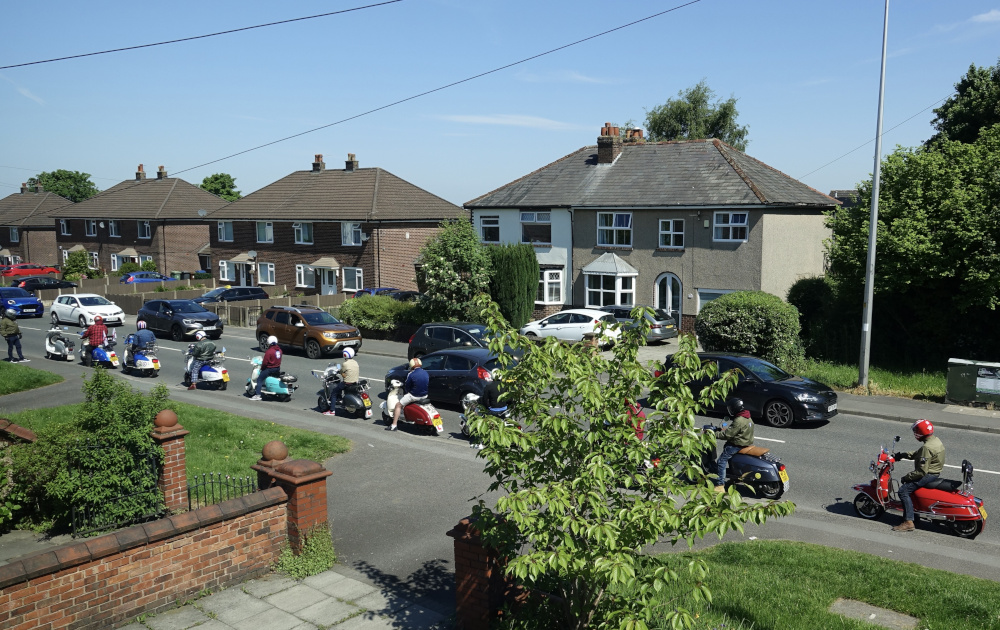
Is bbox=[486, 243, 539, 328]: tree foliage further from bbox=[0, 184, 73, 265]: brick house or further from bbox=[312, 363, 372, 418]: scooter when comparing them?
bbox=[0, 184, 73, 265]: brick house

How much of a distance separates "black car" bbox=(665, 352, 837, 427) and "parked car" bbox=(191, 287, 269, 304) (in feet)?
93.7

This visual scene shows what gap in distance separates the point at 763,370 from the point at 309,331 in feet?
52.3

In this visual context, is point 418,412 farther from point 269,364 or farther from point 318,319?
point 318,319

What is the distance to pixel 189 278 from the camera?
55562 mm

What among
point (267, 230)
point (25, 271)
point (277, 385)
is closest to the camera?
point (277, 385)

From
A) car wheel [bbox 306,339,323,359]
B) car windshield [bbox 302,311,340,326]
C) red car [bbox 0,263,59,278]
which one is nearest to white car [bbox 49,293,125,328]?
car windshield [bbox 302,311,340,326]

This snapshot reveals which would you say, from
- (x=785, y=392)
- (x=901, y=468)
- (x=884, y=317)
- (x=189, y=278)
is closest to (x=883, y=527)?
(x=901, y=468)

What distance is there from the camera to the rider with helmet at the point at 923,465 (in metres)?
10.7

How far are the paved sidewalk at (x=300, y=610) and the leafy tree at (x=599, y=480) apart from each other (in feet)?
6.47

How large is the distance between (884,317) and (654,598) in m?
21.5

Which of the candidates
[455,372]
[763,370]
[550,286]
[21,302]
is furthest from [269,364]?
[21,302]

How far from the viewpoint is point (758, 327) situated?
73.8 feet

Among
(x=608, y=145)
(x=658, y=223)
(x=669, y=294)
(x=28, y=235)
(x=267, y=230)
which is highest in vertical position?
(x=608, y=145)

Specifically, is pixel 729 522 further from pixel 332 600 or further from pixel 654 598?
pixel 332 600
